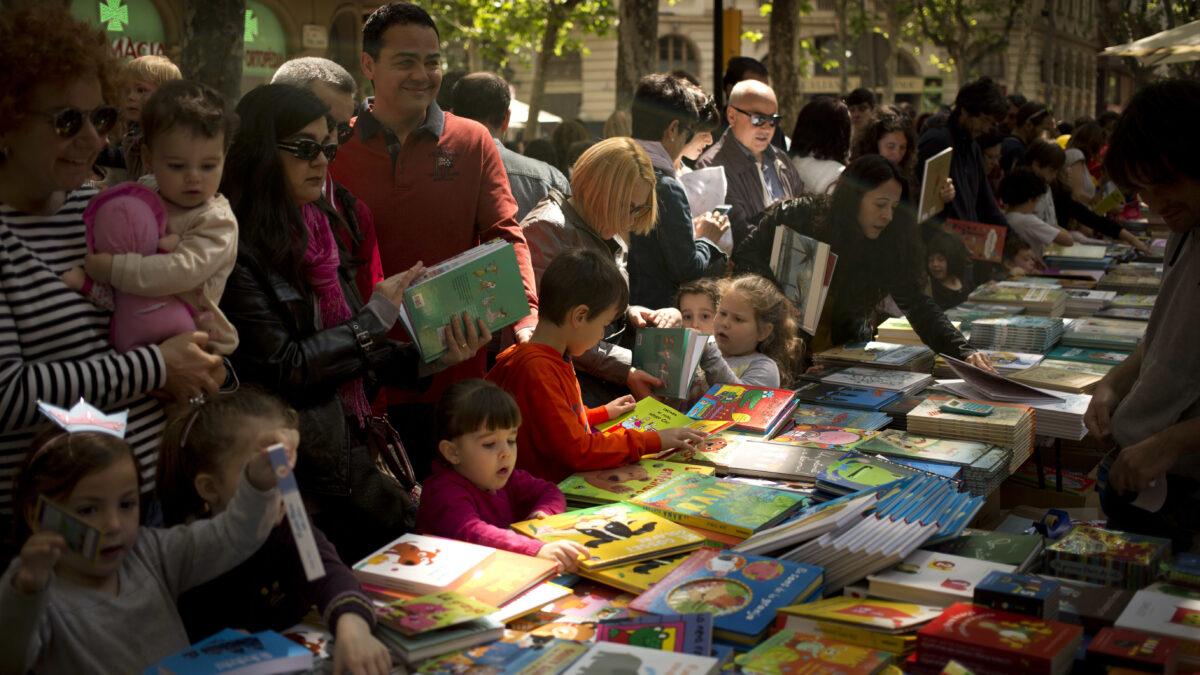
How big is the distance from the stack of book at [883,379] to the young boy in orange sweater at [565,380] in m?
1.33

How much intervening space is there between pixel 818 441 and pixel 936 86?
2591 centimetres

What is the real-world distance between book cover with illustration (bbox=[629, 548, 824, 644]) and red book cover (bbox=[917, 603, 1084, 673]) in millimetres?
328

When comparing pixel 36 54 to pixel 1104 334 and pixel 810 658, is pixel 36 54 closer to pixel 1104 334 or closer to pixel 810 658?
pixel 810 658

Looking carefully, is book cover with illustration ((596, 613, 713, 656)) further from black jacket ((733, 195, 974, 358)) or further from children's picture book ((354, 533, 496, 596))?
black jacket ((733, 195, 974, 358))

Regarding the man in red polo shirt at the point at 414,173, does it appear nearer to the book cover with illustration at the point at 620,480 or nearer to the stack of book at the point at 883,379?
the book cover with illustration at the point at 620,480

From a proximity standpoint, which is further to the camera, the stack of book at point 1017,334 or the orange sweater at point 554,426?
the stack of book at point 1017,334

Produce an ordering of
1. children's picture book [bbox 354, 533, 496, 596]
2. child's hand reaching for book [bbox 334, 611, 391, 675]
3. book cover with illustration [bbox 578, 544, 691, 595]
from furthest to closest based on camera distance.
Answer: book cover with illustration [bbox 578, 544, 691, 595], children's picture book [bbox 354, 533, 496, 596], child's hand reaching for book [bbox 334, 611, 391, 675]

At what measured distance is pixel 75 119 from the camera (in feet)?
7.49

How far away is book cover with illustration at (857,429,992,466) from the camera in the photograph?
3568 millimetres

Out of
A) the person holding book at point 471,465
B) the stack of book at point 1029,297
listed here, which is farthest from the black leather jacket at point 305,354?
the stack of book at point 1029,297

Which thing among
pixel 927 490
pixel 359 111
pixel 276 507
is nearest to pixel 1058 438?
pixel 927 490

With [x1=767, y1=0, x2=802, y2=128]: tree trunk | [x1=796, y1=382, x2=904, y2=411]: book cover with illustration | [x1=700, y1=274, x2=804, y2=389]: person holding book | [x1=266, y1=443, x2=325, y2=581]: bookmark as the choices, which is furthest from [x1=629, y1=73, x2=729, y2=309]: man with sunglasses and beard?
[x1=767, y1=0, x2=802, y2=128]: tree trunk

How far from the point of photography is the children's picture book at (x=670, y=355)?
12.8ft

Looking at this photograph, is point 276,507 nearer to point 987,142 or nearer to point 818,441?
point 818,441
